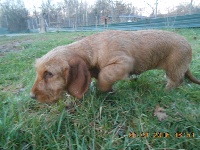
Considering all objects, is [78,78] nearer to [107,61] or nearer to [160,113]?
[107,61]

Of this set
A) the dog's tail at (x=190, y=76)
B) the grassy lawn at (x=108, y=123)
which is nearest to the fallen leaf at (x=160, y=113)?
the grassy lawn at (x=108, y=123)

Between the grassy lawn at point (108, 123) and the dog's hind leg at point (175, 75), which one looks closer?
the grassy lawn at point (108, 123)

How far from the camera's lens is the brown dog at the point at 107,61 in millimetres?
2615

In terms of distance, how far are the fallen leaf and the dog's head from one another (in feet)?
3.45

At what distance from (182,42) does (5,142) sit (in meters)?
3.22

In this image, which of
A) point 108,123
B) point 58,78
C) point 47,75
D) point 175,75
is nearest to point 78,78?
point 58,78

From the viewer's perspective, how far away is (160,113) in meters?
2.59

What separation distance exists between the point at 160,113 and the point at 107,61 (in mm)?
1107

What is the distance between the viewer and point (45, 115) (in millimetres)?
2549

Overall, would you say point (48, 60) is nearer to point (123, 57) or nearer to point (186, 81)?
point (123, 57)

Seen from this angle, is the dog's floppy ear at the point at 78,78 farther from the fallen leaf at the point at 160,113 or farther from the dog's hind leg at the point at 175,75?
the dog's hind leg at the point at 175,75

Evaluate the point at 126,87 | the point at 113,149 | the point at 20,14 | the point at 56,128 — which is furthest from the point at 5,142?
the point at 20,14
